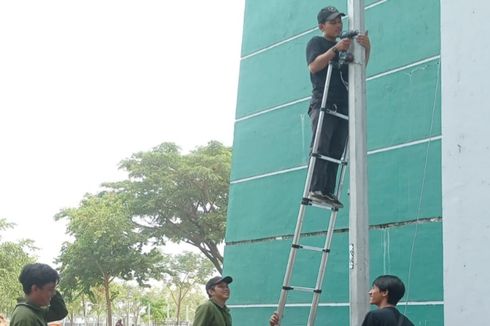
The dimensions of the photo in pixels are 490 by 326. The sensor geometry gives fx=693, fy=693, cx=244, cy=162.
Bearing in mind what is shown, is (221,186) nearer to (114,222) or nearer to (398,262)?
(114,222)

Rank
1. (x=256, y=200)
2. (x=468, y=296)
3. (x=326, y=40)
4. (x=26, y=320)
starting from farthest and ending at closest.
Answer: (x=256, y=200)
(x=326, y=40)
(x=468, y=296)
(x=26, y=320)

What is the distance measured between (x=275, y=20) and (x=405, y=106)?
2852 mm

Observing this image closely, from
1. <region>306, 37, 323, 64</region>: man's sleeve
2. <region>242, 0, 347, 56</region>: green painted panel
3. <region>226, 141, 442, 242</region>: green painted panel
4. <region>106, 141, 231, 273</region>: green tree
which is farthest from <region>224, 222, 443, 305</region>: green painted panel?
<region>106, 141, 231, 273</region>: green tree

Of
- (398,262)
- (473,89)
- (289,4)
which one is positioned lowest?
(398,262)

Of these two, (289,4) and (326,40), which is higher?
(289,4)

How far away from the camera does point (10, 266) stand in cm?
3095

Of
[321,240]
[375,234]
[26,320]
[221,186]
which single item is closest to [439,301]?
[375,234]

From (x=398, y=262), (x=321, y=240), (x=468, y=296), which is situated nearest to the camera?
(x=468, y=296)

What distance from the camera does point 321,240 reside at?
7.77 m

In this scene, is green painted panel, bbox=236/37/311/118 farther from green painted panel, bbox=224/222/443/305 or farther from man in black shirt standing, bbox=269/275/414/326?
man in black shirt standing, bbox=269/275/414/326

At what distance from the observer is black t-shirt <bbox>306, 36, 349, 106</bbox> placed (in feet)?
16.7

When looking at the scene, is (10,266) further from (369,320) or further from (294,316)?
(369,320)

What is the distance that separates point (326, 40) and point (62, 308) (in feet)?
8.99

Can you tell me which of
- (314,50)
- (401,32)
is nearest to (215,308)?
(314,50)
